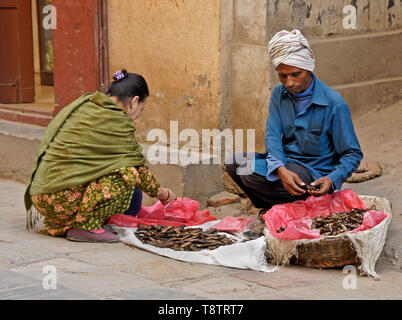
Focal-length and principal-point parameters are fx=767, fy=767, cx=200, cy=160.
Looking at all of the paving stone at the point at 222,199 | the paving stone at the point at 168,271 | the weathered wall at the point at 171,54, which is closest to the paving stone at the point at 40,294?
the paving stone at the point at 168,271

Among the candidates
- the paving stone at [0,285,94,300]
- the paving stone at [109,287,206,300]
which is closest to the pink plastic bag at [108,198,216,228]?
the paving stone at [109,287,206,300]

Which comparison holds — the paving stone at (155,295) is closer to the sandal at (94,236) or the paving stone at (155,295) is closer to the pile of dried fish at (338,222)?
the pile of dried fish at (338,222)

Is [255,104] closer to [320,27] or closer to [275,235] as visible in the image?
[320,27]

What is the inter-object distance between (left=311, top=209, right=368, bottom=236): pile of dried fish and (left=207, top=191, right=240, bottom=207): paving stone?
1504 mm

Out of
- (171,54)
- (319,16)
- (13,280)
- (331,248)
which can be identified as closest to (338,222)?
(331,248)

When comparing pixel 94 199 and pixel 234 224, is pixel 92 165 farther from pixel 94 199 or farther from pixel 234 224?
pixel 234 224

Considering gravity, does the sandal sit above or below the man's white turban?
below

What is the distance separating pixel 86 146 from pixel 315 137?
150cm

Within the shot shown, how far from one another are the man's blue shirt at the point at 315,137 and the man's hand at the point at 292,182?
4.0 inches

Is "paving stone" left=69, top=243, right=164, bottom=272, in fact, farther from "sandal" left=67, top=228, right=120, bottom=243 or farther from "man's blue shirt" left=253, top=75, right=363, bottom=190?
"man's blue shirt" left=253, top=75, right=363, bottom=190

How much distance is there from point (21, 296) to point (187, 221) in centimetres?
188

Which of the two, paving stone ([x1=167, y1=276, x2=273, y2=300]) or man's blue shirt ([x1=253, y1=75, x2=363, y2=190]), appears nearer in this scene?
paving stone ([x1=167, y1=276, x2=273, y2=300])

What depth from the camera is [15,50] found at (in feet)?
28.6

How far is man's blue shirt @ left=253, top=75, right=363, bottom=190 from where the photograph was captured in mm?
4914
